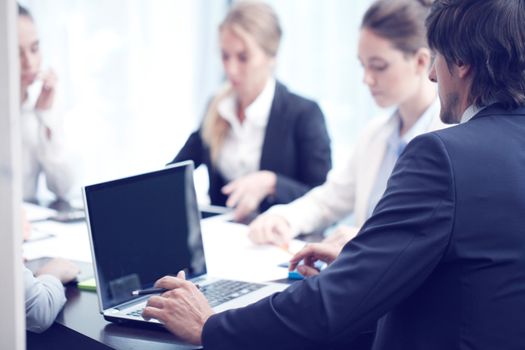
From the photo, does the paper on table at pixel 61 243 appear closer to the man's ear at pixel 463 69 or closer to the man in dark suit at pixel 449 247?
the man in dark suit at pixel 449 247

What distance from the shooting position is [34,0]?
316cm

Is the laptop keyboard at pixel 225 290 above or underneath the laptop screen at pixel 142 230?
underneath

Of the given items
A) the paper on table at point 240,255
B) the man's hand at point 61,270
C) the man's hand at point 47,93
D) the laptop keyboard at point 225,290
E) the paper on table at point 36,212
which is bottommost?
the paper on table at point 240,255

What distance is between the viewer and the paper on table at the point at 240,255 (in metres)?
1.64

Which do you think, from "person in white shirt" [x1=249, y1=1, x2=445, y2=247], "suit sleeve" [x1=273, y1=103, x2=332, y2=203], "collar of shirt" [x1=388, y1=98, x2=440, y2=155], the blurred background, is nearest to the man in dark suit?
"person in white shirt" [x1=249, y1=1, x2=445, y2=247]

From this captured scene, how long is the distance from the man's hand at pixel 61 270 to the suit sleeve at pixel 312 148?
43.9 inches

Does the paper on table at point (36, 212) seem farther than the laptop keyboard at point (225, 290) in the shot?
Yes

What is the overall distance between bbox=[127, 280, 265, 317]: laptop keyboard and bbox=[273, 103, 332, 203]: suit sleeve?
1.05 metres

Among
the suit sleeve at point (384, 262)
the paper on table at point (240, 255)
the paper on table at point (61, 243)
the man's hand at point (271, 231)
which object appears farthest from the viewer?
the man's hand at point (271, 231)

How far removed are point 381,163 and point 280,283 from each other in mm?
744

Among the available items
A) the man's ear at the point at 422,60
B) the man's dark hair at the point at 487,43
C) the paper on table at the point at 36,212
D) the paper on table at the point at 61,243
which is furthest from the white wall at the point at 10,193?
the man's ear at the point at 422,60

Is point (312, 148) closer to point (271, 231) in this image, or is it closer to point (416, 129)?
point (416, 129)

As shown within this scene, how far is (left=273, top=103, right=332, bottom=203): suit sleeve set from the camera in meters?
2.61

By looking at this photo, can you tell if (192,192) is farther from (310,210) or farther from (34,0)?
(34,0)
